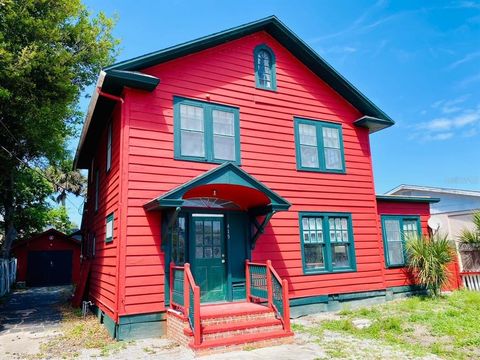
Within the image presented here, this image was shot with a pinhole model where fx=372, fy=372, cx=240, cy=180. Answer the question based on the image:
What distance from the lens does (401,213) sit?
12.1m

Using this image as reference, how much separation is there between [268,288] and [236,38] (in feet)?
21.4

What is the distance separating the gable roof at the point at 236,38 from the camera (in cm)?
809

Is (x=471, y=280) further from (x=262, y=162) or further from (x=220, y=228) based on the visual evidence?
(x=220, y=228)

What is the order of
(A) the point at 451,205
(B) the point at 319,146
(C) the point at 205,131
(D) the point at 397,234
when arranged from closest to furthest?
(C) the point at 205,131
(B) the point at 319,146
(D) the point at 397,234
(A) the point at 451,205

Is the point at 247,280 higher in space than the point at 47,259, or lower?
lower

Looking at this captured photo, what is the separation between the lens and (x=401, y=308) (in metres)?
9.52

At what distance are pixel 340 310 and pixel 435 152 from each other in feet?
108

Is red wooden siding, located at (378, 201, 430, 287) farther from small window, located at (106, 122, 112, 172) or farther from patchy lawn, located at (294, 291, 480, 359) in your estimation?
small window, located at (106, 122, 112, 172)

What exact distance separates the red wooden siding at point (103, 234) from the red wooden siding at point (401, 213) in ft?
24.9

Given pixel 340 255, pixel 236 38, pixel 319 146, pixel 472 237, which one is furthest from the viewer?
pixel 472 237

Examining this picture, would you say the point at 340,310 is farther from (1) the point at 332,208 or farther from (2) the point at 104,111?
(2) the point at 104,111

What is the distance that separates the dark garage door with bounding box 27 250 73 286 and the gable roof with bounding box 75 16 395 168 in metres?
12.5

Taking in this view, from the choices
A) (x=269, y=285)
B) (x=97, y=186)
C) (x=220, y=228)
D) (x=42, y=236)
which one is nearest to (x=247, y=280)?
(x=269, y=285)

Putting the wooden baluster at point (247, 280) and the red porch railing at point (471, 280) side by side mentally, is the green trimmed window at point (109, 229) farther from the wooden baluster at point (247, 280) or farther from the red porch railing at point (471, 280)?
the red porch railing at point (471, 280)
